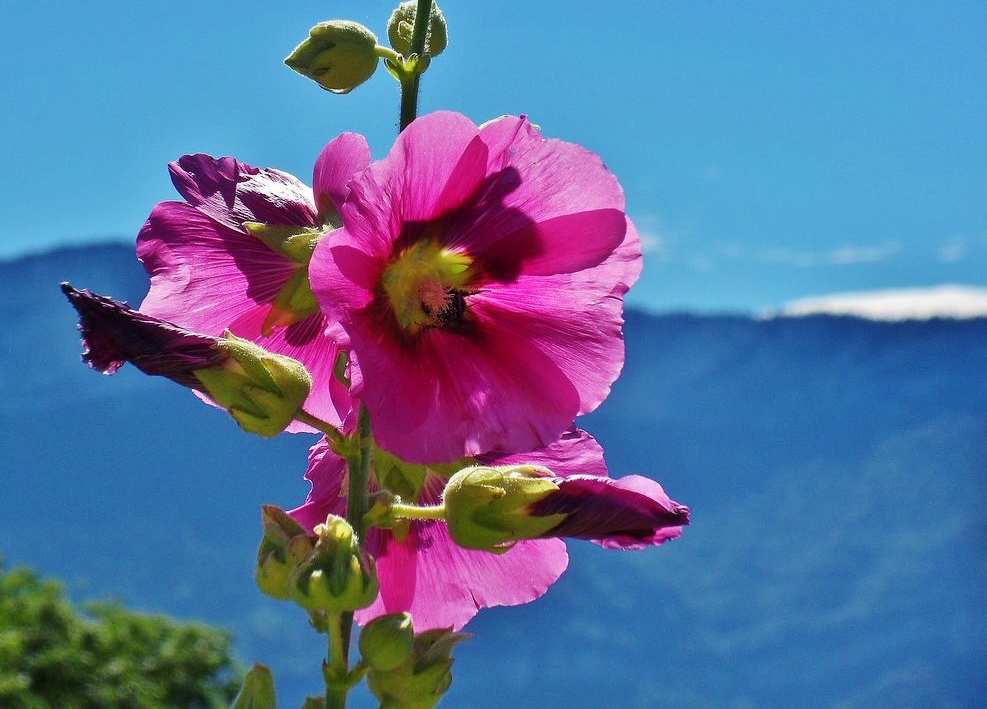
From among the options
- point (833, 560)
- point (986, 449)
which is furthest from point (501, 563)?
point (986, 449)

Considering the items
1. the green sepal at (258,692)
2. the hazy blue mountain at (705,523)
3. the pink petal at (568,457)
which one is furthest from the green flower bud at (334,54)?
the hazy blue mountain at (705,523)

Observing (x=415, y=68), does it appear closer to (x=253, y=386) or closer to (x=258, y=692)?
(x=253, y=386)

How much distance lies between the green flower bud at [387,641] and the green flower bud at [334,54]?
0.32 m

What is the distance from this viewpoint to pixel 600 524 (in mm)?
604

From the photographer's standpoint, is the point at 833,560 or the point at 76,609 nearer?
the point at 76,609

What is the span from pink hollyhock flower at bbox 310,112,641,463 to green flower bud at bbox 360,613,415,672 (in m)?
0.12

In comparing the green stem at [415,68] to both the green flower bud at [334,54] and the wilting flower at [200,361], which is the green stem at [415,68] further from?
the wilting flower at [200,361]

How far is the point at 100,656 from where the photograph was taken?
4.14 m

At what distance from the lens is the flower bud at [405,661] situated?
2.21 ft

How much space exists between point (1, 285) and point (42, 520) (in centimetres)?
168

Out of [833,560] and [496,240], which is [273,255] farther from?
[833,560]

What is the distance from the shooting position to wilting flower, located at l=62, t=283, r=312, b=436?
1.90 feet

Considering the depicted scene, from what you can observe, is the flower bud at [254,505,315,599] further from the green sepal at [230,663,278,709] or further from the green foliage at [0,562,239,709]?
the green foliage at [0,562,239,709]

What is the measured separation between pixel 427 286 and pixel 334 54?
159mm
